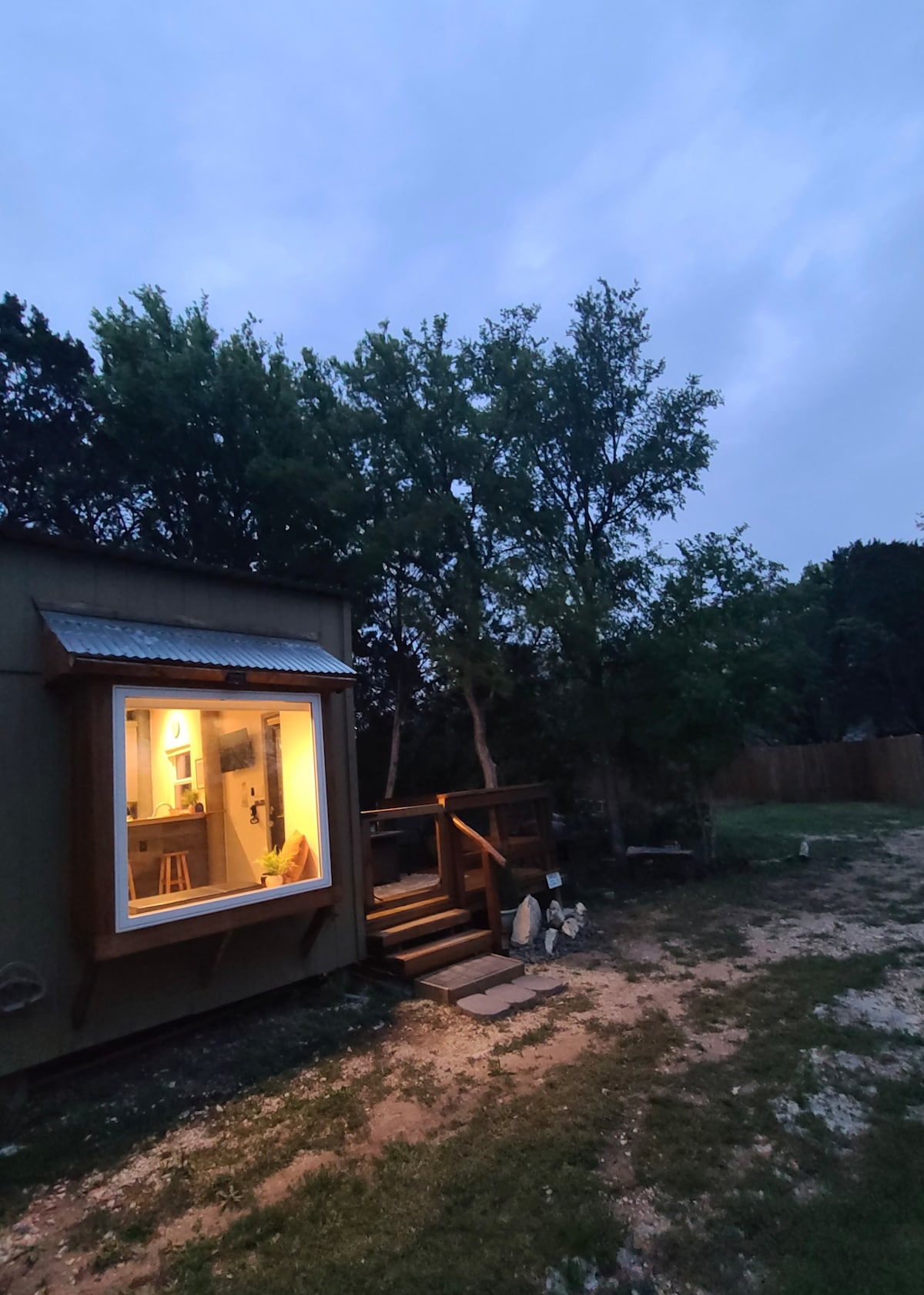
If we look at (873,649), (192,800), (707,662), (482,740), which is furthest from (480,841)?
(873,649)

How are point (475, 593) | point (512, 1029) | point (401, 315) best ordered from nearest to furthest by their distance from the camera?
point (512, 1029) → point (475, 593) → point (401, 315)

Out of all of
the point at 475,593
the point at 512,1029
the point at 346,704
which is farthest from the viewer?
the point at 475,593

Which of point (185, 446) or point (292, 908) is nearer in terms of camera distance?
point (292, 908)

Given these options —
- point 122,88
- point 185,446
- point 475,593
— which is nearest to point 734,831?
point 475,593

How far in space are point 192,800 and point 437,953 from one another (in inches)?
91.8

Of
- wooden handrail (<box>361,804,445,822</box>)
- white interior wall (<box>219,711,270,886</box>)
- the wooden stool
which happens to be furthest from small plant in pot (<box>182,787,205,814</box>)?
wooden handrail (<box>361,804,445,822</box>)

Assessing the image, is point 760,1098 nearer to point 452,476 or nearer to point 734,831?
point 452,476

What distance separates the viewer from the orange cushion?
16.0 feet

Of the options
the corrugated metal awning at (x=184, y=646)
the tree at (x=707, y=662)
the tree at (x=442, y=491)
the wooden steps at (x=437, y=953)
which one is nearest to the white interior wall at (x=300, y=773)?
the corrugated metal awning at (x=184, y=646)

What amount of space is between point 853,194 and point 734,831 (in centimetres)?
1872

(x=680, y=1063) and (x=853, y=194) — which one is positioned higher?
(x=853, y=194)

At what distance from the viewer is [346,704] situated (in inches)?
223

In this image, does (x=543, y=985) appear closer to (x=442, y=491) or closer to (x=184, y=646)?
(x=184, y=646)

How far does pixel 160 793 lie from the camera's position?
5398 mm
